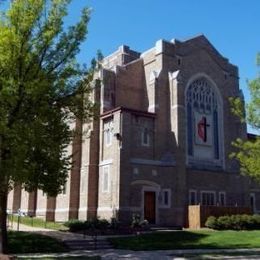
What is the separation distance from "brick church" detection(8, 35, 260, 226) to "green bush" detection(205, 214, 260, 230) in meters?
3.89

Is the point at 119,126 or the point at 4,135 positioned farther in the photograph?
the point at 119,126

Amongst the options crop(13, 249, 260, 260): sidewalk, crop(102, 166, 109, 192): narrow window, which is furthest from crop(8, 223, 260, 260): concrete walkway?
crop(102, 166, 109, 192): narrow window

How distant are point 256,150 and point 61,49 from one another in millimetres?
10929

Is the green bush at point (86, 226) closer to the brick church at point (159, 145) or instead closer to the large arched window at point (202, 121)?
the brick church at point (159, 145)

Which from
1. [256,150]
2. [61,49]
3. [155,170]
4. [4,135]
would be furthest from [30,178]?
[155,170]

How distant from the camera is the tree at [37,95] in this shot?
17.4 m

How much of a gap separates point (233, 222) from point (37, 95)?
1968cm

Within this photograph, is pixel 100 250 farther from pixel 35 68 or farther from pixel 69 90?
pixel 35 68

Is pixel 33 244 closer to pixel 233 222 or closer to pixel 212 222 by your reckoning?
pixel 212 222

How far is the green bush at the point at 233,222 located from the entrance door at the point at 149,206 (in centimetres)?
441

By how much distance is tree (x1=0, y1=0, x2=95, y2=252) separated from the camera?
17.4 m

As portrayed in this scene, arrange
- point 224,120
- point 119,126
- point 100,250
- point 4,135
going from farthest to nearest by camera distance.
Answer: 1. point 224,120
2. point 119,126
3. point 100,250
4. point 4,135

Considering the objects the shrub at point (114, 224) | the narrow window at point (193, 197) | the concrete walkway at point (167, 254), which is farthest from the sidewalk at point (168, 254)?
the narrow window at point (193, 197)

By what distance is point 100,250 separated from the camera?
22031 mm
